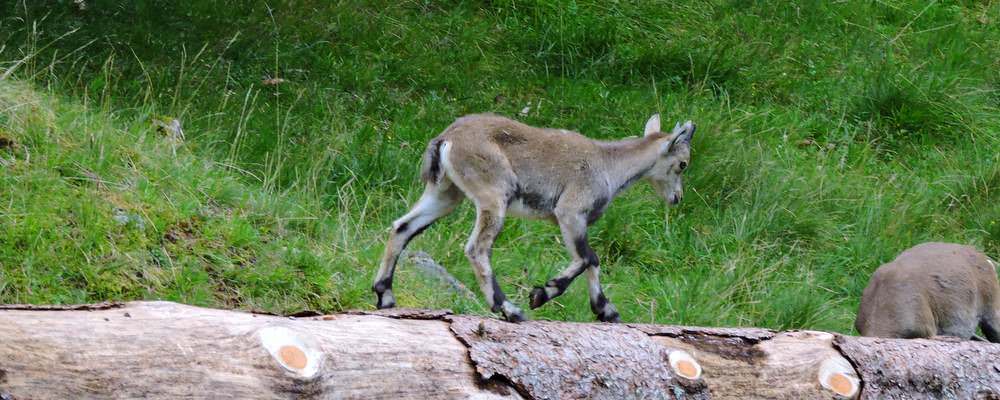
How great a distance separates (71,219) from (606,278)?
12.6 feet

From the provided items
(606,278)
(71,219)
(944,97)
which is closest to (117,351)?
(71,219)

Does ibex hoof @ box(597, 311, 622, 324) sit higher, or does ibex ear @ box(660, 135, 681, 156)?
ibex ear @ box(660, 135, 681, 156)

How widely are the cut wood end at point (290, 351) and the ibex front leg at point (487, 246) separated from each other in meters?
2.36

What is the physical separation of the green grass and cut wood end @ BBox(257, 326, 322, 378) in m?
2.70

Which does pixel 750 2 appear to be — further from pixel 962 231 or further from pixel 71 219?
pixel 71 219

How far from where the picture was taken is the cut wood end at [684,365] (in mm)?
4887

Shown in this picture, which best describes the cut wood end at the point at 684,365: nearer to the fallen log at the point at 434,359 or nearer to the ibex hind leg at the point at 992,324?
the fallen log at the point at 434,359

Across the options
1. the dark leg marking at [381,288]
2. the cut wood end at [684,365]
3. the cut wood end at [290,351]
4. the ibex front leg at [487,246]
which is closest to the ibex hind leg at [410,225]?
the dark leg marking at [381,288]

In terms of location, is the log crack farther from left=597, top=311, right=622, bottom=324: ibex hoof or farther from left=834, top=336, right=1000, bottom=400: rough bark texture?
left=597, top=311, right=622, bottom=324: ibex hoof

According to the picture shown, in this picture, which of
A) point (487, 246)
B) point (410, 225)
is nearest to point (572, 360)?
point (487, 246)

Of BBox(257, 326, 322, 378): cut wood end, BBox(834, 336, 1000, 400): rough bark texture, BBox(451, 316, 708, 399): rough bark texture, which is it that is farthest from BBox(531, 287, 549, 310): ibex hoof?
BBox(257, 326, 322, 378): cut wood end

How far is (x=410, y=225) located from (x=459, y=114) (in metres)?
4.23

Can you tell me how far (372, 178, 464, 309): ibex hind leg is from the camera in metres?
6.62

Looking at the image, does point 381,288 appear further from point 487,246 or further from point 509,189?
point 509,189
